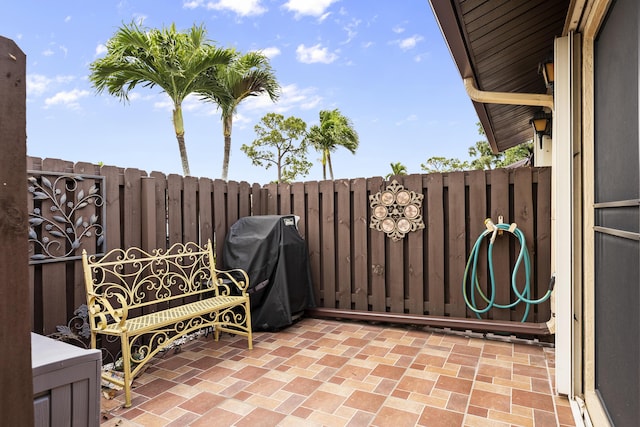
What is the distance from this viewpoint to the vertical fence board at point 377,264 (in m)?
4.04

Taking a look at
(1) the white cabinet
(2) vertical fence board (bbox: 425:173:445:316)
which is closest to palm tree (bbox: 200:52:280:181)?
(2) vertical fence board (bbox: 425:173:445:316)

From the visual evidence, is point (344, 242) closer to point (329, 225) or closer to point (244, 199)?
point (329, 225)

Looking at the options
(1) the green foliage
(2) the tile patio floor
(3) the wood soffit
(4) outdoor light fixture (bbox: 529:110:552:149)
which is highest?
(1) the green foliage

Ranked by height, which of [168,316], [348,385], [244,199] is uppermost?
[244,199]

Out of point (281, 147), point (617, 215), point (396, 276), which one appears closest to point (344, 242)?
point (396, 276)

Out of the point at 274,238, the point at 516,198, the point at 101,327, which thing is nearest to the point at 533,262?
the point at 516,198

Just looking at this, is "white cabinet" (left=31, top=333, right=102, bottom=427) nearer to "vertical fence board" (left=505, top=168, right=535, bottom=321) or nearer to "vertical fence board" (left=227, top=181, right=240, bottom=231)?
"vertical fence board" (left=227, top=181, right=240, bottom=231)

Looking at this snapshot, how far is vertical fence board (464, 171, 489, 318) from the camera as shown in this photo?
3.59m

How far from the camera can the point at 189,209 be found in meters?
3.67

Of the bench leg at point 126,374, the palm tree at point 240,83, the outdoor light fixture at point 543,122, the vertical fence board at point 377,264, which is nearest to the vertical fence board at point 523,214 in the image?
the outdoor light fixture at point 543,122

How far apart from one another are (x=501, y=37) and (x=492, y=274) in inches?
84.0

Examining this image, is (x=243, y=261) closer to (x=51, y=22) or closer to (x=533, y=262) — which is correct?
(x=533, y=262)

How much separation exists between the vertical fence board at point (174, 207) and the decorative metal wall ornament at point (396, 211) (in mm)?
2058

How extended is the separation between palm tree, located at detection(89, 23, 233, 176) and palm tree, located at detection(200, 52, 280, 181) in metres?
0.61
